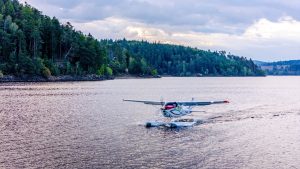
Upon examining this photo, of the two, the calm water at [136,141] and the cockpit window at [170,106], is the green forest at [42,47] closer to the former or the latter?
the calm water at [136,141]

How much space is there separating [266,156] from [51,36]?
130 meters

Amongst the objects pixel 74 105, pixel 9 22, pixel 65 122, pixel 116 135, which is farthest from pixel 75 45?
pixel 116 135

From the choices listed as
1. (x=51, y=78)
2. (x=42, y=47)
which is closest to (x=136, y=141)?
(x=51, y=78)

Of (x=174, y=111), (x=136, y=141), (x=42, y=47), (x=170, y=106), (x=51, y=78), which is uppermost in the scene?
(x=42, y=47)

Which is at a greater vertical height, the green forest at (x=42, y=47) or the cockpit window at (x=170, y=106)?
the green forest at (x=42, y=47)

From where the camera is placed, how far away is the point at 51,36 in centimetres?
15362

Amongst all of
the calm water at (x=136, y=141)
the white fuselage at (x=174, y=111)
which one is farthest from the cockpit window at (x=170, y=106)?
the calm water at (x=136, y=141)

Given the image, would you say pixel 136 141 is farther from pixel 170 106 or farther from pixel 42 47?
pixel 42 47

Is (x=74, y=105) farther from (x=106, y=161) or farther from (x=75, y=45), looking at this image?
(x=75, y=45)

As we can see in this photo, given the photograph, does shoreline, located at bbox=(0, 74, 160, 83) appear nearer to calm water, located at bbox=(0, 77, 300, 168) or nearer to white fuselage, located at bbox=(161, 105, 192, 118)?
calm water, located at bbox=(0, 77, 300, 168)

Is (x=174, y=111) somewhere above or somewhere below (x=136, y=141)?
above

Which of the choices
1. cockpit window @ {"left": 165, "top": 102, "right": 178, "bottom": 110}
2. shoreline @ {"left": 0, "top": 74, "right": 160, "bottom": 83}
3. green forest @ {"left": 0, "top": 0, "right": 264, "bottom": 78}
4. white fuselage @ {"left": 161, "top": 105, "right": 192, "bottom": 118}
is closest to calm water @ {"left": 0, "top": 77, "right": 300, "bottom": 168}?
white fuselage @ {"left": 161, "top": 105, "right": 192, "bottom": 118}

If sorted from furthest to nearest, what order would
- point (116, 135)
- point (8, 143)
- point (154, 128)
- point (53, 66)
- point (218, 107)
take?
point (53, 66) < point (218, 107) < point (154, 128) < point (116, 135) < point (8, 143)

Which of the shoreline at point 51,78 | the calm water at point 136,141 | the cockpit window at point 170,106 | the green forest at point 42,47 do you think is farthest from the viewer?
the green forest at point 42,47
